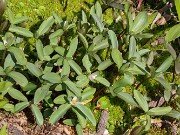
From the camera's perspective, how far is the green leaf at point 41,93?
280 cm

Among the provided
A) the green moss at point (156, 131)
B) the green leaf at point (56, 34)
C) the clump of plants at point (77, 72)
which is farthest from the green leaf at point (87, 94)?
the green moss at point (156, 131)

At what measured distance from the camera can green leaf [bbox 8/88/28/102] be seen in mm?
2848

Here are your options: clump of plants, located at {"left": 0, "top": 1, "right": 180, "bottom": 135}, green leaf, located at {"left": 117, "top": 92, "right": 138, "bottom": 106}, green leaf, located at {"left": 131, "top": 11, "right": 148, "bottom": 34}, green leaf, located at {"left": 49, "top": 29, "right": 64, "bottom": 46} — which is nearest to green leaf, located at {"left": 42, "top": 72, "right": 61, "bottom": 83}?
clump of plants, located at {"left": 0, "top": 1, "right": 180, "bottom": 135}

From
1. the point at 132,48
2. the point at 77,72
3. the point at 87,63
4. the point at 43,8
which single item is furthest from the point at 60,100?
the point at 43,8

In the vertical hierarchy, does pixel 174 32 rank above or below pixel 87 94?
above

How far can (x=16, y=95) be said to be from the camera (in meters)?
2.85

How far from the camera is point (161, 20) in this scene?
4051 mm

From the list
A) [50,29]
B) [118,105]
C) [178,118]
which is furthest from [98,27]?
[178,118]

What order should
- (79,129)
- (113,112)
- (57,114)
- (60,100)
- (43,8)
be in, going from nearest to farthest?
(57,114) < (60,100) < (79,129) < (113,112) < (43,8)

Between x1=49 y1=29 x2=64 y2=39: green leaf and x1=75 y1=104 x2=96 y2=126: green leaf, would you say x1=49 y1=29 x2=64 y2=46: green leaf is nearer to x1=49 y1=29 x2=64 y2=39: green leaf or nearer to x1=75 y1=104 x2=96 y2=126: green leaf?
x1=49 y1=29 x2=64 y2=39: green leaf

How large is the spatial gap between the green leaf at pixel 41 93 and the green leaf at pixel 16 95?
0.09 m

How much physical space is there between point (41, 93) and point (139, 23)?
35.4 inches

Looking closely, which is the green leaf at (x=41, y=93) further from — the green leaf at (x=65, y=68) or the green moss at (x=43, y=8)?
the green moss at (x=43, y=8)

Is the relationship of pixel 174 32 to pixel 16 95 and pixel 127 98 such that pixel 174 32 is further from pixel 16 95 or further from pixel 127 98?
pixel 16 95
